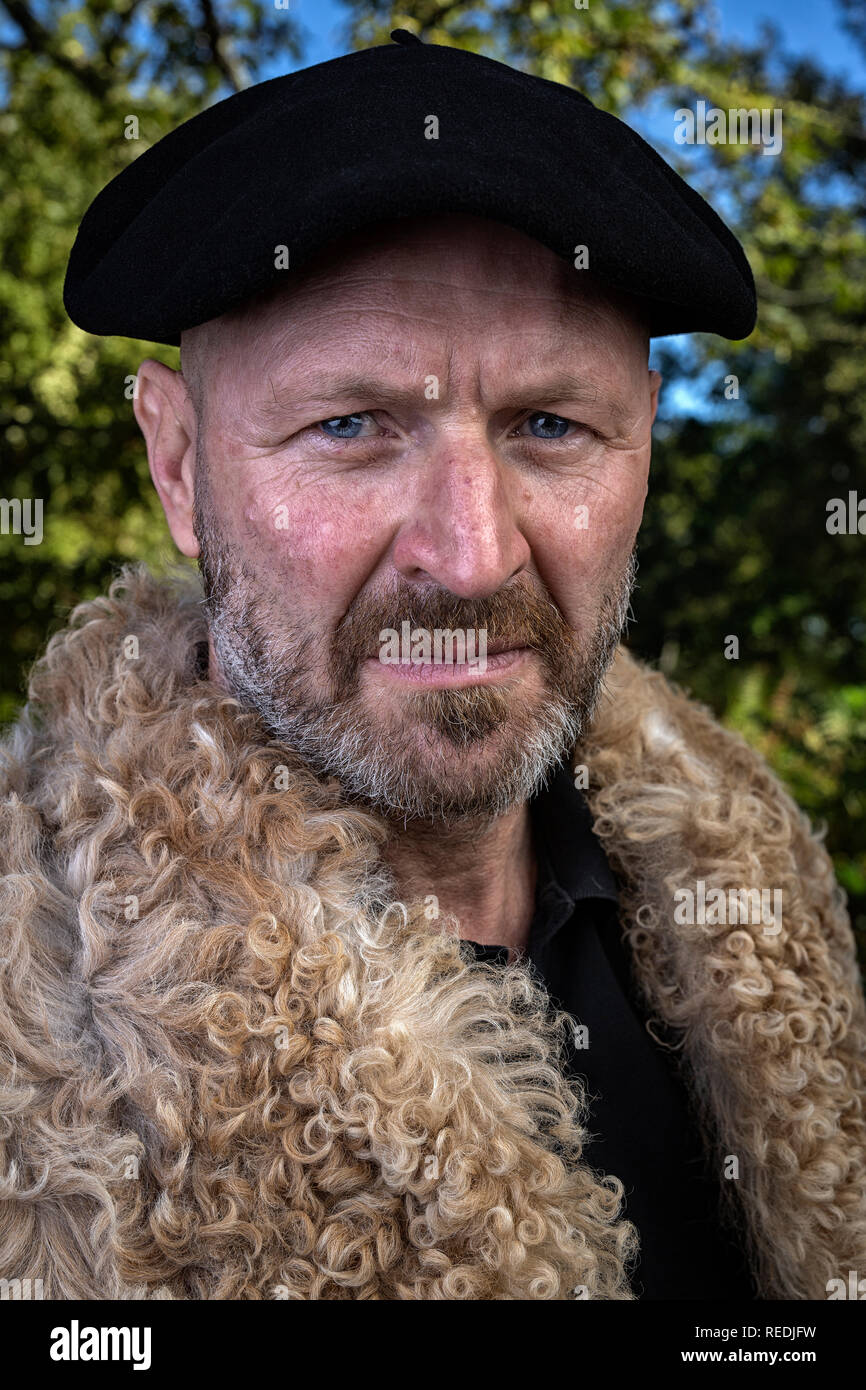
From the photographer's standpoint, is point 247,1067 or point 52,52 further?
point 52,52

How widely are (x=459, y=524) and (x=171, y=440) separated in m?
0.58

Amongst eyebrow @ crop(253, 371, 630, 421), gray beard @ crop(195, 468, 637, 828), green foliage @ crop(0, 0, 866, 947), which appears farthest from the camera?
green foliage @ crop(0, 0, 866, 947)

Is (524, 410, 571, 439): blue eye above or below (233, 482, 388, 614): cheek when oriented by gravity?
above

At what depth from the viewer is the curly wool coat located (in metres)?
1.28

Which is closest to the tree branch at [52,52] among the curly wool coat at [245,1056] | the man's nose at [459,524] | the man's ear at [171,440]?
the man's ear at [171,440]

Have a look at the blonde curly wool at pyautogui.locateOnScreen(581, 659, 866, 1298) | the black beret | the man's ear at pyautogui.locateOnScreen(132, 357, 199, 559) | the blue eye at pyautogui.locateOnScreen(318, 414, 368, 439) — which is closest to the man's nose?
the blue eye at pyautogui.locateOnScreen(318, 414, 368, 439)

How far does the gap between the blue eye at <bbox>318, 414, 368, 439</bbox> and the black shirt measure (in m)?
0.81

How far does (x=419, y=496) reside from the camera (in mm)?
1481

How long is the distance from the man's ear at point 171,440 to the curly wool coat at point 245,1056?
176 mm

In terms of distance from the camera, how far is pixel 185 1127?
129 cm

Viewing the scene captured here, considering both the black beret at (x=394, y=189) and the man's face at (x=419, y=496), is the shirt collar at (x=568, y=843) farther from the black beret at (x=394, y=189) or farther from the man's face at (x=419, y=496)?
the black beret at (x=394, y=189)

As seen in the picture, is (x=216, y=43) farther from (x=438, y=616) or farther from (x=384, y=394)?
(x=438, y=616)

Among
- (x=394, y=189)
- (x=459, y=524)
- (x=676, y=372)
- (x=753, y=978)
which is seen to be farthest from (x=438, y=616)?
(x=676, y=372)

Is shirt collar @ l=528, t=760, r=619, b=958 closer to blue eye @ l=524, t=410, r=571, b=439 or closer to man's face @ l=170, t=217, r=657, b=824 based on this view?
man's face @ l=170, t=217, r=657, b=824
